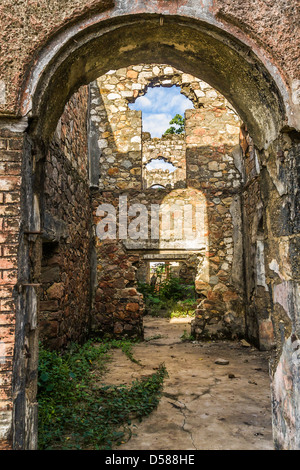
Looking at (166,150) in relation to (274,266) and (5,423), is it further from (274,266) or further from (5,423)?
(5,423)

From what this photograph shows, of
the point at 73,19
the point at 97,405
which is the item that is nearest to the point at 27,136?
the point at 73,19

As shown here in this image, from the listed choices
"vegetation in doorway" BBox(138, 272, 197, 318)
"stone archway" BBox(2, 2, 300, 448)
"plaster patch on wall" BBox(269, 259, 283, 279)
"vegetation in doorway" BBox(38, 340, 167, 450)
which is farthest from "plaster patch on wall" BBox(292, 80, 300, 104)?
"vegetation in doorway" BBox(138, 272, 197, 318)

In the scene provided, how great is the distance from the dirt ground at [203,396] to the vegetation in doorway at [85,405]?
0.39 feet

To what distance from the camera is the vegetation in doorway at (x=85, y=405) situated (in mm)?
2234

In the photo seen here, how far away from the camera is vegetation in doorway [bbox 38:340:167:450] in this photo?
223 cm

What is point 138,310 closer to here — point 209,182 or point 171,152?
point 209,182

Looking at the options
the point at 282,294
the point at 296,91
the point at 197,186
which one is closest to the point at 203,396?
the point at 282,294

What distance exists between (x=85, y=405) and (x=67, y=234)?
224 cm

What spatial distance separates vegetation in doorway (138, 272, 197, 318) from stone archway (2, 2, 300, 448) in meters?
7.30

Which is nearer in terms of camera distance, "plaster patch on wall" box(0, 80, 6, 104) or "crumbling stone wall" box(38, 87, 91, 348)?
"plaster patch on wall" box(0, 80, 6, 104)

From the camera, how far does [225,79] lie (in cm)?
217

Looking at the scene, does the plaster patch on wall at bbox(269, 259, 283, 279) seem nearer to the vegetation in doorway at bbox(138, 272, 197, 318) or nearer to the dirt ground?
the dirt ground

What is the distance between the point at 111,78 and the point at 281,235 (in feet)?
18.9

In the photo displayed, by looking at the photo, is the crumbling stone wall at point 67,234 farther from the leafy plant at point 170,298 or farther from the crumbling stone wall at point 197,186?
the leafy plant at point 170,298
